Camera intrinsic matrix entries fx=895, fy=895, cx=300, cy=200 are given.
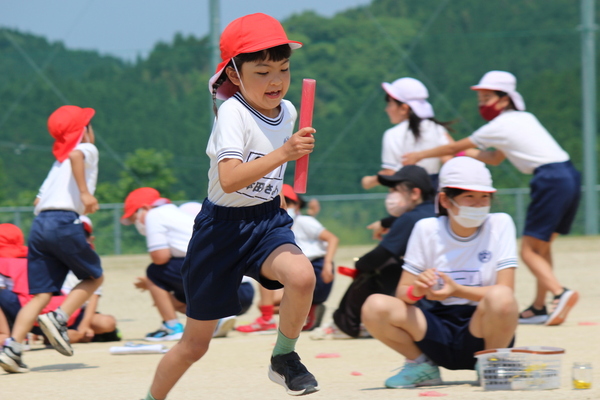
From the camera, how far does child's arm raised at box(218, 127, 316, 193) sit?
10.6 ft

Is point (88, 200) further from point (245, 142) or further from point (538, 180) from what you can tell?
point (538, 180)

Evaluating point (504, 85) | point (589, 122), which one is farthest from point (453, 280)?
point (589, 122)

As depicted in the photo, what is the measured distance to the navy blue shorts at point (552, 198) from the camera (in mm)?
6270

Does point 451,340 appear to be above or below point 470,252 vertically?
below

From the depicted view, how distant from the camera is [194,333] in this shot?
11.9ft

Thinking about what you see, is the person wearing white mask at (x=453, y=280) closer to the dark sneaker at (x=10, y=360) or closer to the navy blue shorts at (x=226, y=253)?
the navy blue shorts at (x=226, y=253)

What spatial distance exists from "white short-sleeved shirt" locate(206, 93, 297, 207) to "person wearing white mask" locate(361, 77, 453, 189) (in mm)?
2979

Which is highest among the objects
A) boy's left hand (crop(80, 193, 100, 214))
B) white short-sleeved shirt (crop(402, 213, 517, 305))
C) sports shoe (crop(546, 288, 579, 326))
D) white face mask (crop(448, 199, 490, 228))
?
boy's left hand (crop(80, 193, 100, 214))

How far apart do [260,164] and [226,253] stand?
18.3 inches

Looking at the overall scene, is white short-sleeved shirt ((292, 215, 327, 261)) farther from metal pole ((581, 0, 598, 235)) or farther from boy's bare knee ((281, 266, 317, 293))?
metal pole ((581, 0, 598, 235))

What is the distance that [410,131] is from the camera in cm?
660

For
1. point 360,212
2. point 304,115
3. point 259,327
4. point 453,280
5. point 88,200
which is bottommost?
point 360,212

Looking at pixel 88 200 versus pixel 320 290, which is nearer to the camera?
pixel 88 200

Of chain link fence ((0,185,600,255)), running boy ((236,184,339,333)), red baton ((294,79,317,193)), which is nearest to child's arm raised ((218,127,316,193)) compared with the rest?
red baton ((294,79,317,193))
